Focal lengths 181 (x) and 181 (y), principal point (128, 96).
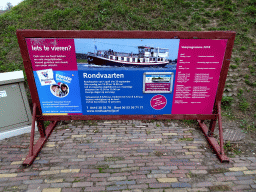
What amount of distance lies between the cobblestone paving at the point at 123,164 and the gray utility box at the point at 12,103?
403 mm

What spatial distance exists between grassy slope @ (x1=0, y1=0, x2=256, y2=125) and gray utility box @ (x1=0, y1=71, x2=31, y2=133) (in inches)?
116

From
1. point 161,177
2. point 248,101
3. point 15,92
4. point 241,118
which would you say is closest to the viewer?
point 161,177

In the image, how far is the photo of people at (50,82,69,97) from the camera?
12.5 ft

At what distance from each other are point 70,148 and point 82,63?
6.54ft

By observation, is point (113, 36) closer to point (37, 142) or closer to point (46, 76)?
point (46, 76)

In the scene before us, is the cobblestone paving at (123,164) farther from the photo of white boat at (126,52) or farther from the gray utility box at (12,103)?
the photo of white boat at (126,52)

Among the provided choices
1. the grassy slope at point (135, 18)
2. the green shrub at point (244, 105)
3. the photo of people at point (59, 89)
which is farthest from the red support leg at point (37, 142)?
the green shrub at point (244, 105)

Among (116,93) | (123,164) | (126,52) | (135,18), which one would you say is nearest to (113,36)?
(126,52)

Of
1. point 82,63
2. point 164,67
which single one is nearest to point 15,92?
point 82,63

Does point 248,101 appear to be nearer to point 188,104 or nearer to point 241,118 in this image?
point 241,118

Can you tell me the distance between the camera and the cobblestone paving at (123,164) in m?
3.25

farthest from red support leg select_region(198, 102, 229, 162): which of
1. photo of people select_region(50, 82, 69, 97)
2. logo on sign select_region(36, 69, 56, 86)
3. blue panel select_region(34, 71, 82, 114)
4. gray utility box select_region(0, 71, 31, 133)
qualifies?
gray utility box select_region(0, 71, 31, 133)

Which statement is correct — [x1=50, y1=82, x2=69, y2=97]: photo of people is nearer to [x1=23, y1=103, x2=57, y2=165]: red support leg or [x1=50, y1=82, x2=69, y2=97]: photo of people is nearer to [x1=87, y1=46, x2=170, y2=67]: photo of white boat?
[x1=23, y1=103, x2=57, y2=165]: red support leg

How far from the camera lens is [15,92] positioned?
4.35m
